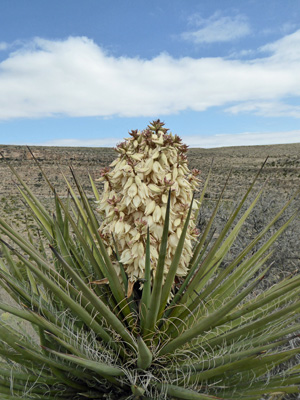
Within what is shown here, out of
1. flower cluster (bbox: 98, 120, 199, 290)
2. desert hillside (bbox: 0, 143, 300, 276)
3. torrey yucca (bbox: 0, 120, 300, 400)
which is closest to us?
torrey yucca (bbox: 0, 120, 300, 400)

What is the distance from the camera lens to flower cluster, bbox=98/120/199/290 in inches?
74.5

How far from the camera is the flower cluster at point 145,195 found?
189cm

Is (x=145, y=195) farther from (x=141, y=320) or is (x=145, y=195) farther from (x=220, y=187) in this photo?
(x=220, y=187)

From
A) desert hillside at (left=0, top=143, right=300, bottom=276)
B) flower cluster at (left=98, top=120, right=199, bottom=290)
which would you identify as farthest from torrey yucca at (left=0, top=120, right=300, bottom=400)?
desert hillside at (left=0, top=143, right=300, bottom=276)

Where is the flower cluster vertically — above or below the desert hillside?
above

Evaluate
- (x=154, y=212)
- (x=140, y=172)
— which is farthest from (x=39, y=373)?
(x=140, y=172)

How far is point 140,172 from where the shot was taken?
1.92 meters

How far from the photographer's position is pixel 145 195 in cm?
189

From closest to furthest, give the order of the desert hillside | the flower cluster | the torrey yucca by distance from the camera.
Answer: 1. the torrey yucca
2. the flower cluster
3. the desert hillside

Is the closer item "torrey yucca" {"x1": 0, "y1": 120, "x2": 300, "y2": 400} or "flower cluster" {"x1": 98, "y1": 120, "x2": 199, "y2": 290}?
"torrey yucca" {"x1": 0, "y1": 120, "x2": 300, "y2": 400}

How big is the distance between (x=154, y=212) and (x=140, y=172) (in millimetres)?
240

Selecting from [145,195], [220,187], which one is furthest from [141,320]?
[220,187]

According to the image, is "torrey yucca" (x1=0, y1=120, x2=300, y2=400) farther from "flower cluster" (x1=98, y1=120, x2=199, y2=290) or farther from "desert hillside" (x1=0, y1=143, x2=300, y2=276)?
"desert hillside" (x1=0, y1=143, x2=300, y2=276)

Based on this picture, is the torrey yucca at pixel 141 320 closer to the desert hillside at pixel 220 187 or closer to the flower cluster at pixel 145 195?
the flower cluster at pixel 145 195
